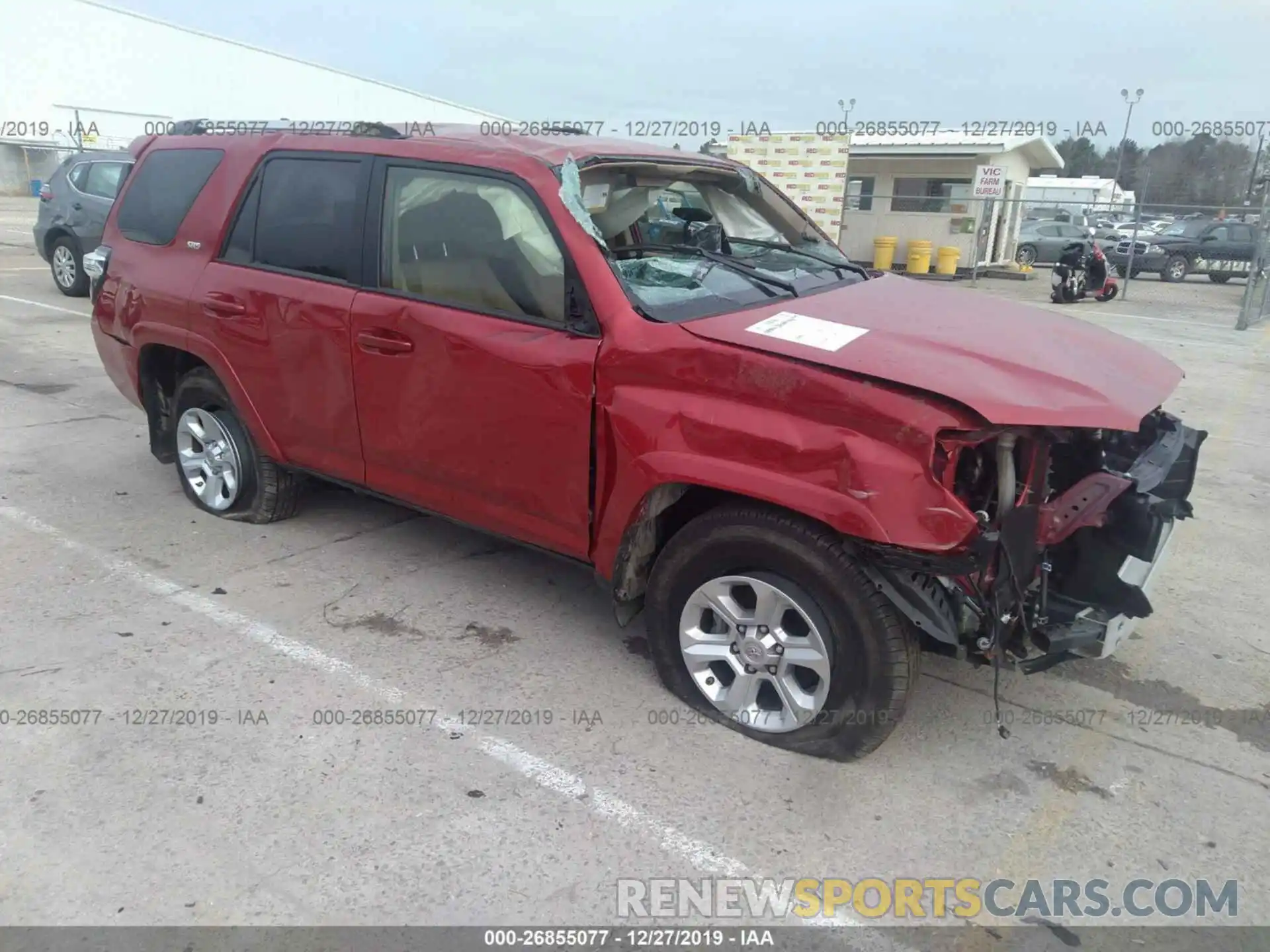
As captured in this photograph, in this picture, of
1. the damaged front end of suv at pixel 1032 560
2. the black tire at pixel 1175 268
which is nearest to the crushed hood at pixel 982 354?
the damaged front end of suv at pixel 1032 560

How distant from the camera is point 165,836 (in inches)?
107

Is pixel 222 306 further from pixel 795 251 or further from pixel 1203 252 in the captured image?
pixel 1203 252

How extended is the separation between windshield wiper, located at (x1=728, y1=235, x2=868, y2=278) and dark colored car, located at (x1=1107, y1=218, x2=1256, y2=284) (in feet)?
69.8

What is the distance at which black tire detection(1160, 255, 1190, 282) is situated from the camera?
2272 centimetres

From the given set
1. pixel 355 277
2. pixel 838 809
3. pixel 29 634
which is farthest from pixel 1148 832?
pixel 29 634

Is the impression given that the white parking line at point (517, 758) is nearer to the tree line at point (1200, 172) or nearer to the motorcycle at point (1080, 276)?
the motorcycle at point (1080, 276)

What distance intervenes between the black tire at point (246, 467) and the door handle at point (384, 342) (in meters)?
1.19

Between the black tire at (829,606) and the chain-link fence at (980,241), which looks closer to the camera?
the black tire at (829,606)

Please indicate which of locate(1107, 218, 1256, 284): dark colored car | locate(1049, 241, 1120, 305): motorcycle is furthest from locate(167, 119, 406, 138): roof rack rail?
locate(1107, 218, 1256, 284): dark colored car

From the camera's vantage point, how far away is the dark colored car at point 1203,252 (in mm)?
22391

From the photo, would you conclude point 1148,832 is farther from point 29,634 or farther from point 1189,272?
point 1189,272

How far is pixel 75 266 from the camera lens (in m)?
12.2

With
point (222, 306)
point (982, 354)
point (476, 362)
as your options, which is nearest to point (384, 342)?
point (476, 362)

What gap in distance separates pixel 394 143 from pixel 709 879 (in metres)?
3.14
